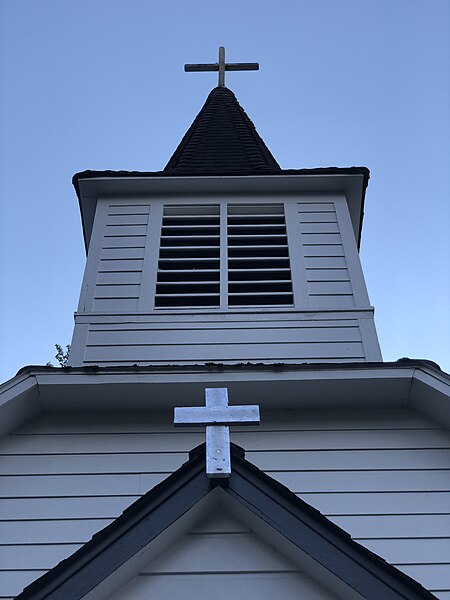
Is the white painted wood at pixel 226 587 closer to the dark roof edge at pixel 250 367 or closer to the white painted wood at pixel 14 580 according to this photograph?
the white painted wood at pixel 14 580

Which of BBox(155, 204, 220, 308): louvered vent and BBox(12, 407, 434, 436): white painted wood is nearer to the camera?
BBox(12, 407, 434, 436): white painted wood

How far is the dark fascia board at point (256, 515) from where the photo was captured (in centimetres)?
368

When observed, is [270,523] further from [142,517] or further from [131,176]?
[131,176]

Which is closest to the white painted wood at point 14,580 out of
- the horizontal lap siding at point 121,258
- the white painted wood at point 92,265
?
the white painted wood at point 92,265

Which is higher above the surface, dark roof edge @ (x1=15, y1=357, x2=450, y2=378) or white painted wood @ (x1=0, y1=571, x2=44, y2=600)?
dark roof edge @ (x1=15, y1=357, x2=450, y2=378)

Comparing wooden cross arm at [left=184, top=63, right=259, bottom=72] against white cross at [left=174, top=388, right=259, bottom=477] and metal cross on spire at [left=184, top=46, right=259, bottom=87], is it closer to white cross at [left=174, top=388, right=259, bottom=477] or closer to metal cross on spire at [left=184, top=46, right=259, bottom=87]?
metal cross on spire at [left=184, top=46, right=259, bottom=87]

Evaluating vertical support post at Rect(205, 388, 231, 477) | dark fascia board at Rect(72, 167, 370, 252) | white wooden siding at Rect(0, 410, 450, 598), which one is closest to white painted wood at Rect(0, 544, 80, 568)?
white wooden siding at Rect(0, 410, 450, 598)

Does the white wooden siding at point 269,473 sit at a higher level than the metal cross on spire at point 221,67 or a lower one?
lower

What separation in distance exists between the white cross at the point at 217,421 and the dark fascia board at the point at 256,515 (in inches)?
2.6

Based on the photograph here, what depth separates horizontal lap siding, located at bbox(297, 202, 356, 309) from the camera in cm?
813

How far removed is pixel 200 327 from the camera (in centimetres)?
773

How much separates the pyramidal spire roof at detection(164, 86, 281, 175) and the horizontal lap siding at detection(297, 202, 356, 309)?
0.77m

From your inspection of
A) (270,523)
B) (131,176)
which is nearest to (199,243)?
(131,176)

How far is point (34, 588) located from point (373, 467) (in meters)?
3.14
